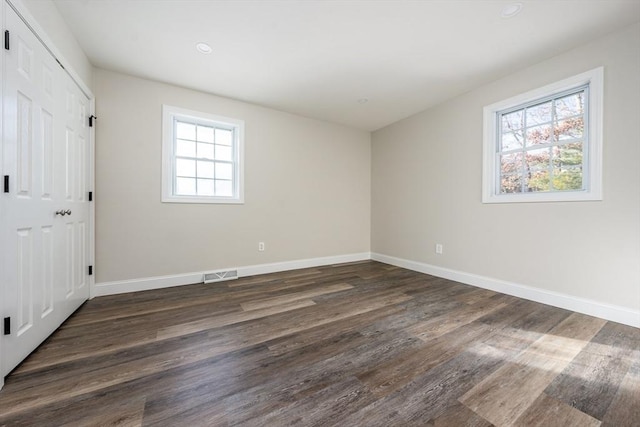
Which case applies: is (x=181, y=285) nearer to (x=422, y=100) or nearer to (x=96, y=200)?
(x=96, y=200)

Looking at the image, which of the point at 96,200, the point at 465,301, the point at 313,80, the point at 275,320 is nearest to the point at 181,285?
the point at 96,200

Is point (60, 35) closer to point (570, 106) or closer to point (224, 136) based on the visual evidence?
point (224, 136)

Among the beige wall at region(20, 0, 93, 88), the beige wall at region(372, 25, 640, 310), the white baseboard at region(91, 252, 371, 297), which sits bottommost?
the white baseboard at region(91, 252, 371, 297)

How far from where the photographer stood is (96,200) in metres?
2.69

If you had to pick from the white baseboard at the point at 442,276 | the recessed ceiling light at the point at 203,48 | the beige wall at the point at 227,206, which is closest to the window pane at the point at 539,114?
the white baseboard at the point at 442,276

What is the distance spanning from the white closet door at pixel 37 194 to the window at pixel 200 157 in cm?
86

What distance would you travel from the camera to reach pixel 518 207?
2740 mm

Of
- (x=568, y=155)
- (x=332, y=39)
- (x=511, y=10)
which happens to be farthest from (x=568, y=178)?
(x=332, y=39)

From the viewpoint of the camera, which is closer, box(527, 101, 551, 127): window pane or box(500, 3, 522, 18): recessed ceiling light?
box(500, 3, 522, 18): recessed ceiling light

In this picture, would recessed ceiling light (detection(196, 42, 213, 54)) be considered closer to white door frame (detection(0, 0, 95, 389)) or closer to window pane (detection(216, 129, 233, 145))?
white door frame (detection(0, 0, 95, 389))

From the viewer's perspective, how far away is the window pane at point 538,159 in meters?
2.61

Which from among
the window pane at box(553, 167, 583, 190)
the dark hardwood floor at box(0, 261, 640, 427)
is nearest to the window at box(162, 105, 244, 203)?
the dark hardwood floor at box(0, 261, 640, 427)

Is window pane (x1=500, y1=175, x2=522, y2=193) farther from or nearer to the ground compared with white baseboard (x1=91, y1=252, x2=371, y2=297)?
farther from the ground

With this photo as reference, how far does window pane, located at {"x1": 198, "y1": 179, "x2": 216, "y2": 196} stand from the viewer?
11.0 ft
